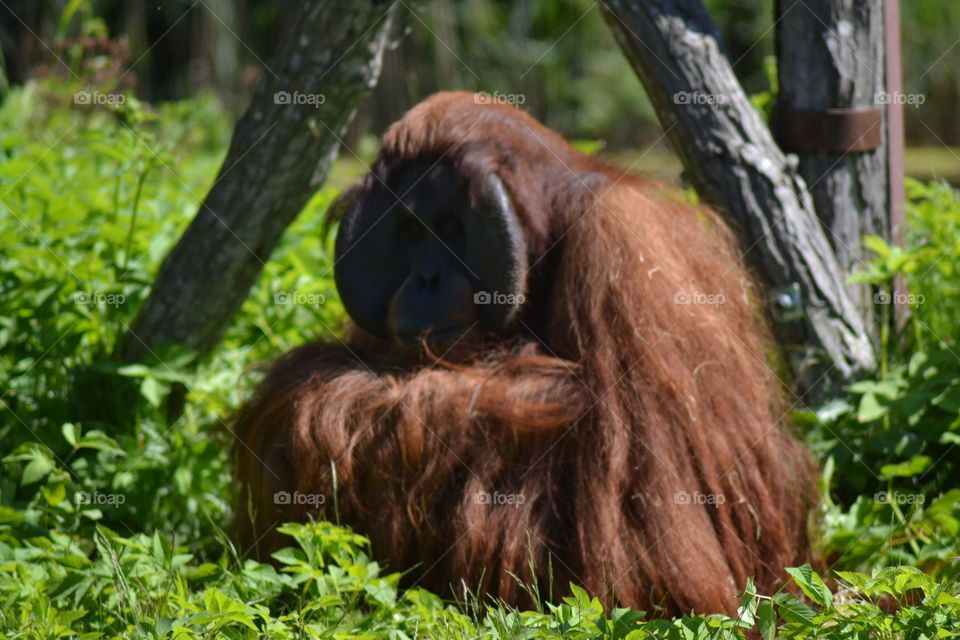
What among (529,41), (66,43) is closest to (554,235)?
(66,43)

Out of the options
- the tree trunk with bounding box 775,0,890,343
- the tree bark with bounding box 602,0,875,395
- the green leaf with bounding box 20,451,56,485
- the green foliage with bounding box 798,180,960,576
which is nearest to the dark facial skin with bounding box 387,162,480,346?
the tree bark with bounding box 602,0,875,395

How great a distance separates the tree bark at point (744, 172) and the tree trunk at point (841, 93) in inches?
6.4

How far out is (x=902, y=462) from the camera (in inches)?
130

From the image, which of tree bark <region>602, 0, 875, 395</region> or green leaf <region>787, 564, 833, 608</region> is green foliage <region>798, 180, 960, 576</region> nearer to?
tree bark <region>602, 0, 875, 395</region>

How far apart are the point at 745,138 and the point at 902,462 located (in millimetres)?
1090

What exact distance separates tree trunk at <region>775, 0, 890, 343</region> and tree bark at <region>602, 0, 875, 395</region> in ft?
0.53

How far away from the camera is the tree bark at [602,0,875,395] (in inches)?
133

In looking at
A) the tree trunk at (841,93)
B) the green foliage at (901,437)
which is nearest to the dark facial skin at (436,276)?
the green foliage at (901,437)

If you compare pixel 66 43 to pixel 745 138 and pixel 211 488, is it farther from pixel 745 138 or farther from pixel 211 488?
pixel 745 138

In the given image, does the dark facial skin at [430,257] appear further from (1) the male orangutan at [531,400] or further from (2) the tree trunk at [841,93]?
(2) the tree trunk at [841,93]

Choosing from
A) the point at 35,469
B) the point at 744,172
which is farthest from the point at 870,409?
the point at 35,469

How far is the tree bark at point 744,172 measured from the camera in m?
3.37

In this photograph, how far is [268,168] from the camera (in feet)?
11.3

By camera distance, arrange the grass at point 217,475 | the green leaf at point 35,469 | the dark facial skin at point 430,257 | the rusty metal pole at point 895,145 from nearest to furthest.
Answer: the grass at point 217,475
the dark facial skin at point 430,257
the green leaf at point 35,469
the rusty metal pole at point 895,145
